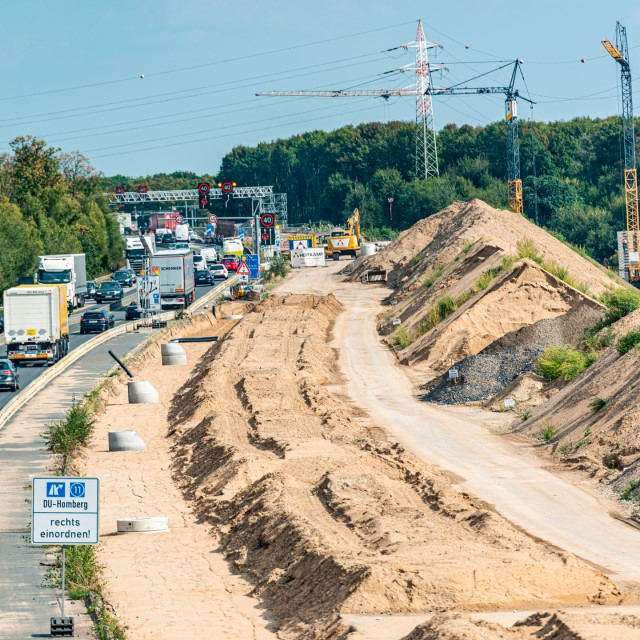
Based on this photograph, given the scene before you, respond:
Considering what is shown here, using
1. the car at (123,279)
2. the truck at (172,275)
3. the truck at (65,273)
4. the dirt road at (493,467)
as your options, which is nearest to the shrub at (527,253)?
the dirt road at (493,467)

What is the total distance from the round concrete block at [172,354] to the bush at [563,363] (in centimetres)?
2205

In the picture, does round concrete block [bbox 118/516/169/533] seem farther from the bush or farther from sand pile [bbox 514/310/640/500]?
the bush

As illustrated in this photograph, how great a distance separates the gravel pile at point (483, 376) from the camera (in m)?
45.7

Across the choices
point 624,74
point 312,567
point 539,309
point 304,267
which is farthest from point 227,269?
point 312,567

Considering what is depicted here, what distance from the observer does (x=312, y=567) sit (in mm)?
22094

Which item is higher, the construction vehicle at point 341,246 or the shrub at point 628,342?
the construction vehicle at point 341,246

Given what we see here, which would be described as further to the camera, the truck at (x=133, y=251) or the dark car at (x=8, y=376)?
the truck at (x=133, y=251)

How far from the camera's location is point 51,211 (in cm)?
12750

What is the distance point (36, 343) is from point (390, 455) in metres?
30.6

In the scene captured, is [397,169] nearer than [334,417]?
No

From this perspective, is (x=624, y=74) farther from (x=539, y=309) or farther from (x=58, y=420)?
(x=58, y=420)

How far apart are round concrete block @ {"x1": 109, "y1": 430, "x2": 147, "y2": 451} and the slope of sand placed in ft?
1.02

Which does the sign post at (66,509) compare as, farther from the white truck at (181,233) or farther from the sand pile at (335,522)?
the white truck at (181,233)

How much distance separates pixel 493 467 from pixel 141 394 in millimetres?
19949
